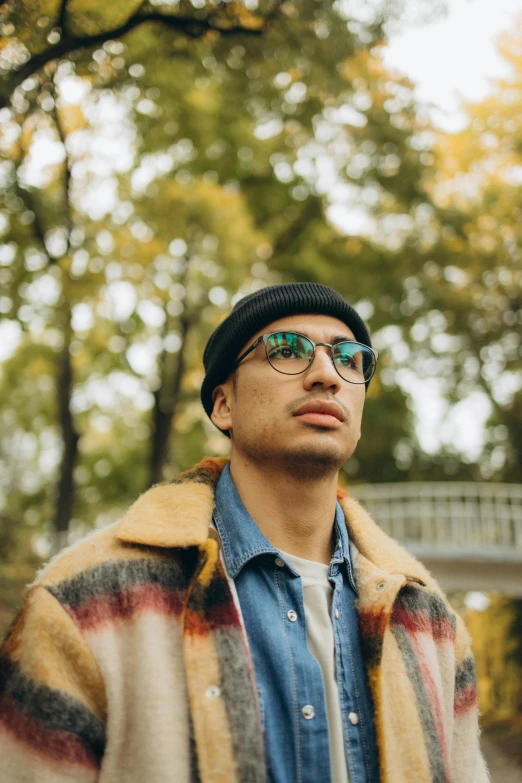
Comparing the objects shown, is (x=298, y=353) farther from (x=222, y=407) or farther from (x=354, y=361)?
(x=222, y=407)

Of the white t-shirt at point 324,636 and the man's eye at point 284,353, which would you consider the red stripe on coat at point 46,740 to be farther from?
the man's eye at point 284,353

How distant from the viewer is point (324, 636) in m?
1.73

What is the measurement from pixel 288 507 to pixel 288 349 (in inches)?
19.7

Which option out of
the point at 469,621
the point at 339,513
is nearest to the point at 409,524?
the point at 469,621

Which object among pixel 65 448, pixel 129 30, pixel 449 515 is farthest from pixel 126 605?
pixel 449 515

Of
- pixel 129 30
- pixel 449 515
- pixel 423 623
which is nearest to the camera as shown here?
pixel 423 623

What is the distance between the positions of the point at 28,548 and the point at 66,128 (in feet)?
30.1

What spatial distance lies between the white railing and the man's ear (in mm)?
9495

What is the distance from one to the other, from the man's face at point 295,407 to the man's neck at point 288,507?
0.05 meters

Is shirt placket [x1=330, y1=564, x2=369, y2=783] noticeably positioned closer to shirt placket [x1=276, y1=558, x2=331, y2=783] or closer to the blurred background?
shirt placket [x1=276, y1=558, x2=331, y2=783]

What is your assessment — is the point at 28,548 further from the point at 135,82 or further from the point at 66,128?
the point at 135,82

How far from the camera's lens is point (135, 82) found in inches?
270

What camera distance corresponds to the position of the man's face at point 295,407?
1876 millimetres

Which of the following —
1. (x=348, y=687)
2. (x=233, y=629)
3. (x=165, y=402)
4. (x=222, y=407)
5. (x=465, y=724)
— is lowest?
(x=465, y=724)
